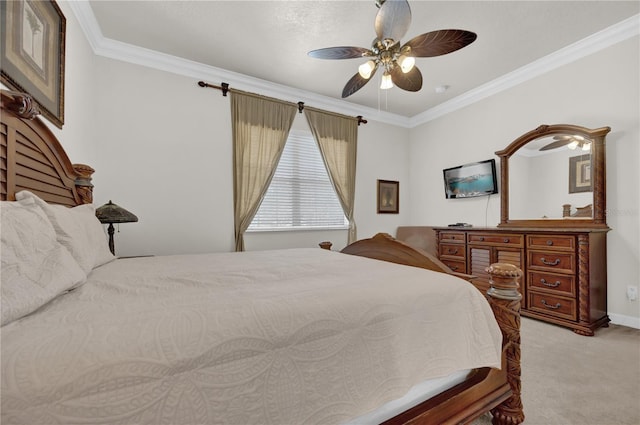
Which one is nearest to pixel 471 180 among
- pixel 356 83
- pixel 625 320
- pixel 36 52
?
pixel 625 320

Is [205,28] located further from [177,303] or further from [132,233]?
[177,303]

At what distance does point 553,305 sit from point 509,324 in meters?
1.96

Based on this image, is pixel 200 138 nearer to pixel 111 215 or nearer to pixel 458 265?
pixel 111 215

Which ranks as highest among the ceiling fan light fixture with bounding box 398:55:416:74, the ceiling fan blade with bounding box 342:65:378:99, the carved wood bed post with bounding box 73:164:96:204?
the ceiling fan blade with bounding box 342:65:378:99

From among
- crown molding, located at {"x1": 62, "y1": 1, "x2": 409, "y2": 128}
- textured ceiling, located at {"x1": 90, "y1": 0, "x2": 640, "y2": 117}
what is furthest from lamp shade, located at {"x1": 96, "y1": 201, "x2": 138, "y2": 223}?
textured ceiling, located at {"x1": 90, "y1": 0, "x2": 640, "y2": 117}

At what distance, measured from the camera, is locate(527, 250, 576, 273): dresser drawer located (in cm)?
246

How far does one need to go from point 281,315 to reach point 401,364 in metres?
0.47

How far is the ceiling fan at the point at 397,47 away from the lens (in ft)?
5.63

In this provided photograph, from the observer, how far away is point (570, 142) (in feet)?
9.22

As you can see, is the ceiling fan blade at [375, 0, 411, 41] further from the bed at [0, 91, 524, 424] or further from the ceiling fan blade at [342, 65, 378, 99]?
the bed at [0, 91, 524, 424]

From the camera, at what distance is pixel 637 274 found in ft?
8.02

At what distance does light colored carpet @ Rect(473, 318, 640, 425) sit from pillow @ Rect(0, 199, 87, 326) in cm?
190

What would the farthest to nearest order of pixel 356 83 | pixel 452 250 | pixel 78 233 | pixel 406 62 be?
→ pixel 452 250
pixel 356 83
pixel 406 62
pixel 78 233

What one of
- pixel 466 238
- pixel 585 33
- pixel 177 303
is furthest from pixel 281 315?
pixel 585 33
